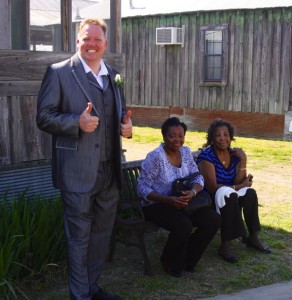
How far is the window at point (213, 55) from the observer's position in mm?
15755

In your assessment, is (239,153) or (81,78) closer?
(81,78)

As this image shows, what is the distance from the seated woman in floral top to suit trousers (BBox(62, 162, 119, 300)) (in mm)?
898

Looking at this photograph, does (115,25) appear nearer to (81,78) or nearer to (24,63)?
(24,63)

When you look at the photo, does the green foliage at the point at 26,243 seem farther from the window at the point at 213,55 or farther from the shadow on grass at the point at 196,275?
the window at the point at 213,55

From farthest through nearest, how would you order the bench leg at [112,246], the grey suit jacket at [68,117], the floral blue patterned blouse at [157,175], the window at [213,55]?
the window at [213,55]
the bench leg at [112,246]
the floral blue patterned blouse at [157,175]
the grey suit jacket at [68,117]

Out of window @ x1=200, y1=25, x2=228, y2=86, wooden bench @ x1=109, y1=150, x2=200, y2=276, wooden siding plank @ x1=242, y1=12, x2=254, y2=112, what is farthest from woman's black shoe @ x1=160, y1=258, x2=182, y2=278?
window @ x1=200, y1=25, x2=228, y2=86

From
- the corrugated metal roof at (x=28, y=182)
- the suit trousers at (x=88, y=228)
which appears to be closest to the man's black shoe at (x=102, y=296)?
the suit trousers at (x=88, y=228)

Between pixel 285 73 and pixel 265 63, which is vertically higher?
pixel 265 63

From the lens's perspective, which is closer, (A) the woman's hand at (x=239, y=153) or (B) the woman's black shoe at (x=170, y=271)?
Answer: (B) the woman's black shoe at (x=170, y=271)

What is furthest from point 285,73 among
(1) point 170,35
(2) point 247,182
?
(2) point 247,182

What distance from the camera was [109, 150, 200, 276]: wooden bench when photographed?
5.06 metres

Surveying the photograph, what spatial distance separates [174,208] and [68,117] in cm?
168

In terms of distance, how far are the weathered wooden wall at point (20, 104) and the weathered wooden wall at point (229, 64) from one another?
950 cm

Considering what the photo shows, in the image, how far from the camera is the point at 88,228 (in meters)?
4.05
